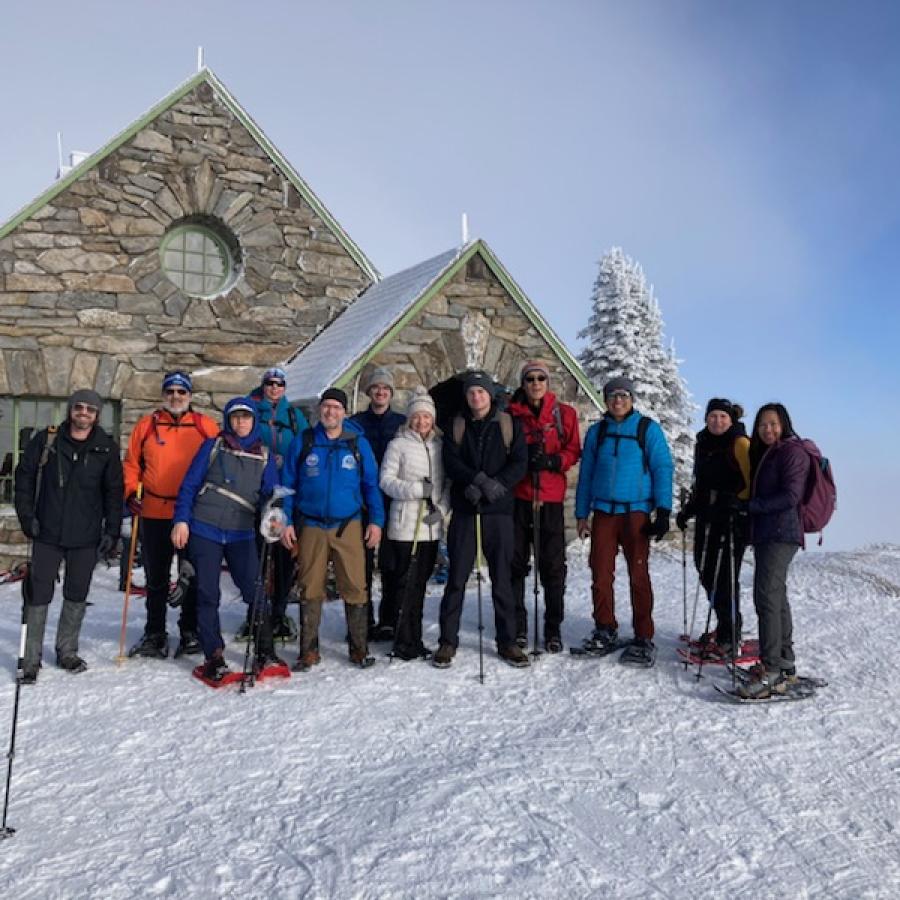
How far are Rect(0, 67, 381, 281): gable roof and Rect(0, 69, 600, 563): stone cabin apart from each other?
0.02 meters

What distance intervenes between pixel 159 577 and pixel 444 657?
2.24 meters

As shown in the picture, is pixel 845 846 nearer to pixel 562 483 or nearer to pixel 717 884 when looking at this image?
pixel 717 884

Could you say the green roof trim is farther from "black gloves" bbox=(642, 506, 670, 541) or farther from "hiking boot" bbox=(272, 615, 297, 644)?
"black gloves" bbox=(642, 506, 670, 541)

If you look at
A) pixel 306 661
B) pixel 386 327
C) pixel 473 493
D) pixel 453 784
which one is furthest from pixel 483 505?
pixel 386 327

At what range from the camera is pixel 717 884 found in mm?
3125

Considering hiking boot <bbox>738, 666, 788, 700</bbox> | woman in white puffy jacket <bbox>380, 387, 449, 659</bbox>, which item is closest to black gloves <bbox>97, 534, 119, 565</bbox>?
woman in white puffy jacket <bbox>380, 387, 449, 659</bbox>

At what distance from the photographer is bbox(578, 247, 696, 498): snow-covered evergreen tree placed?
22.3 meters

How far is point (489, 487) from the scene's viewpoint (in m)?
5.66

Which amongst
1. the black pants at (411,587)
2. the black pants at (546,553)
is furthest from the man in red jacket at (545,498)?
the black pants at (411,587)

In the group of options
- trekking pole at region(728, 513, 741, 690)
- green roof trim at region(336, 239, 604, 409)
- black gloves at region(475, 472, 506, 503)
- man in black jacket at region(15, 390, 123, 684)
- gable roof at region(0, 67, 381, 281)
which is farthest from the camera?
gable roof at region(0, 67, 381, 281)

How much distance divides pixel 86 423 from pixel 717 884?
4.77m

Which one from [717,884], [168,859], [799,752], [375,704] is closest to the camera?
[717,884]

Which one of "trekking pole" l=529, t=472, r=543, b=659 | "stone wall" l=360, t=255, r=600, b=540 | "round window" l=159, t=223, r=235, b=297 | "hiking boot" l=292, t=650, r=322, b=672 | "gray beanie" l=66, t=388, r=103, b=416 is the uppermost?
"round window" l=159, t=223, r=235, b=297

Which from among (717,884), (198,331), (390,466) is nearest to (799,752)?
(717,884)
